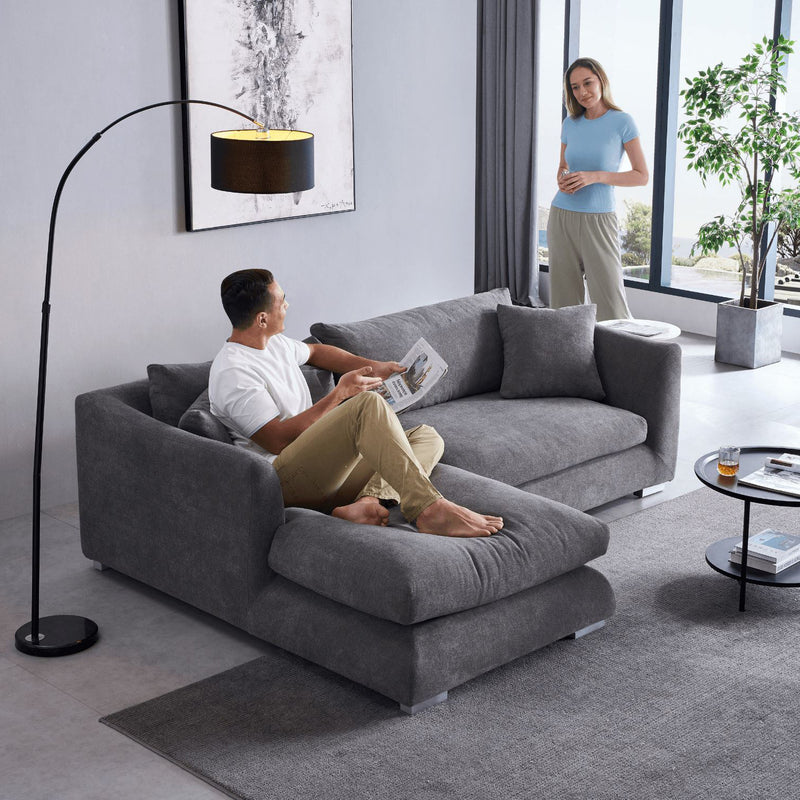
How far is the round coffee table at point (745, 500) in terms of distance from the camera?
3879 mm

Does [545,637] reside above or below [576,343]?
below

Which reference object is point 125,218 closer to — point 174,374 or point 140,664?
point 174,374

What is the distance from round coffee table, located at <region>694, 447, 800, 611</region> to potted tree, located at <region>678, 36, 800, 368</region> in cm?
264

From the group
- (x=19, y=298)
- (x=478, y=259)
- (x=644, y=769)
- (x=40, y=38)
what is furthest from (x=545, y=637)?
(x=478, y=259)

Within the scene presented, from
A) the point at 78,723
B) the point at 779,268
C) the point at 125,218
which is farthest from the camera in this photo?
the point at 779,268

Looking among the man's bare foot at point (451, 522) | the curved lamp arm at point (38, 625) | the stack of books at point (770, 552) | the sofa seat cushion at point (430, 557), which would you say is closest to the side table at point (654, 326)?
the stack of books at point (770, 552)

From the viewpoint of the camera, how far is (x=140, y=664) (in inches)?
144

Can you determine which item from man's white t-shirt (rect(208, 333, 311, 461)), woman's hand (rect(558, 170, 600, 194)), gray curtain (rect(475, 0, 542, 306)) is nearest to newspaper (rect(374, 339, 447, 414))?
man's white t-shirt (rect(208, 333, 311, 461))

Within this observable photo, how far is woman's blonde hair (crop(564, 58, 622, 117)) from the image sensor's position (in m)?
6.13

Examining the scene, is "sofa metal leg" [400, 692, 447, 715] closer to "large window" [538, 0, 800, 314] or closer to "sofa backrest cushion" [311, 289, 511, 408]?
"sofa backrest cushion" [311, 289, 511, 408]

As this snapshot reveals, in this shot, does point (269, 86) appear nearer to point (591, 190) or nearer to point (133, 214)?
point (133, 214)

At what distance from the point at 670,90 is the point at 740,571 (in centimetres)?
424

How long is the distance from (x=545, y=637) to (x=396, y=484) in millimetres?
634

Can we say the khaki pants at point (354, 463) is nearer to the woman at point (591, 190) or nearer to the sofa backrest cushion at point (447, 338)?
the sofa backrest cushion at point (447, 338)
